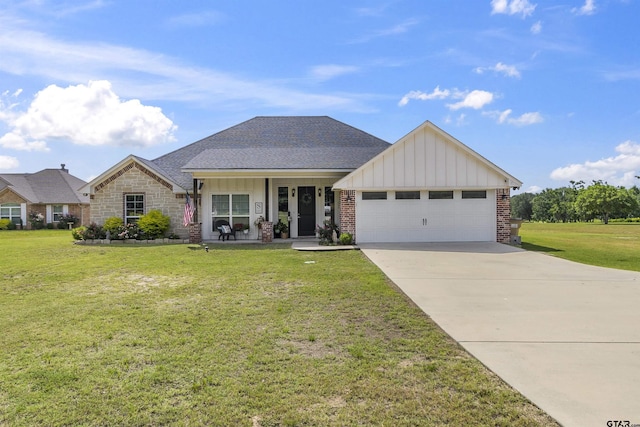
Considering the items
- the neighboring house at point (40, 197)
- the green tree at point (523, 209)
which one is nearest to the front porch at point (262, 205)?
the neighboring house at point (40, 197)

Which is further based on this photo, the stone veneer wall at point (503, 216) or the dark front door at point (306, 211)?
the dark front door at point (306, 211)

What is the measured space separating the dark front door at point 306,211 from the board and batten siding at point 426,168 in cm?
317

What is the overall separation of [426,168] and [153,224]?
1172cm

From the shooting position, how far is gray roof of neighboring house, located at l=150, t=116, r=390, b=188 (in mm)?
16766

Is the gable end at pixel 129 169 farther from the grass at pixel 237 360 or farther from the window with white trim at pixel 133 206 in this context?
the grass at pixel 237 360

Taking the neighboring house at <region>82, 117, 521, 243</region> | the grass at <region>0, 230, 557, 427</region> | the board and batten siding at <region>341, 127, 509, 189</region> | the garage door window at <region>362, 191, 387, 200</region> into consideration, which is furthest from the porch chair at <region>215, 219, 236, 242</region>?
the grass at <region>0, 230, 557, 427</region>

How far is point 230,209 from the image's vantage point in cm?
1730

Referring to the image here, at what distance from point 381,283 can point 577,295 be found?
11.3 ft

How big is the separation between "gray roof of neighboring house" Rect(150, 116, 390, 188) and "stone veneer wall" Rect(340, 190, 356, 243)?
1.77 meters

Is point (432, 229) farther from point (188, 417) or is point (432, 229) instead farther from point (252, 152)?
→ point (188, 417)

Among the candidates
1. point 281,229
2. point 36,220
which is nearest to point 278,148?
point 281,229

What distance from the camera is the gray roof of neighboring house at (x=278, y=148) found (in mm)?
16766

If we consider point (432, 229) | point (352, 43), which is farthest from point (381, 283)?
point (352, 43)

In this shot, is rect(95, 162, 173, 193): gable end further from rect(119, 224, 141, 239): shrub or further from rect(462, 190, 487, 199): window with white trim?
rect(462, 190, 487, 199): window with white trim
